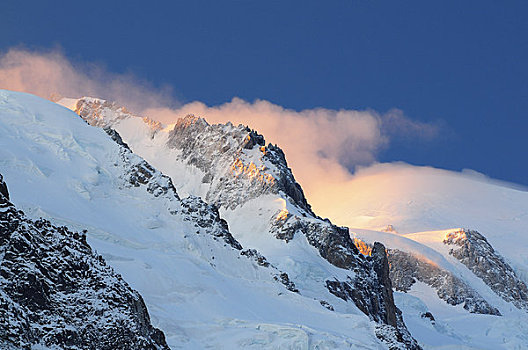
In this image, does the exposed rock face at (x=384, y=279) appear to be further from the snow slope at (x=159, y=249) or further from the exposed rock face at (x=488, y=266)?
the exposed rock face at (x=488, y=266)

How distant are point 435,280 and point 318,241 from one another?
68135 millimetres

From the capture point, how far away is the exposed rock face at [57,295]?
22.3 meters

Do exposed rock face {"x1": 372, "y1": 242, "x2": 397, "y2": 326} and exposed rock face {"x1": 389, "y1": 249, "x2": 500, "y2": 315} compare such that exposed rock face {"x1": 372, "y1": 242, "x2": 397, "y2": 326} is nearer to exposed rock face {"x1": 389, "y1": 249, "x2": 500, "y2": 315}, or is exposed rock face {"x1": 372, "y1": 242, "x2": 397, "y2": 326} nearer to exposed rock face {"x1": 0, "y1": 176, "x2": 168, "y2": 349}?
exposed rock face {"x1": 389, "y1": 249, "x2": 500, "y2": 315}

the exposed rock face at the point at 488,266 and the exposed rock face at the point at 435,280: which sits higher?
the exposed rock face at the point at 488,266

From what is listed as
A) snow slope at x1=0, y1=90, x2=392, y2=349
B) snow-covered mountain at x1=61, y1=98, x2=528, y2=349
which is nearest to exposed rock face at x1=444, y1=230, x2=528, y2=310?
snow-covered mountain at x1=61, y1=98, x2=528, y2=349

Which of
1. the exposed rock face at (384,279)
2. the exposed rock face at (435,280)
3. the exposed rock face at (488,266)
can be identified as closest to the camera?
the exposed rock face at (384,279)

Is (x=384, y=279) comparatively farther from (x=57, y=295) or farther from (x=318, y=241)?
(x=57, y=295)

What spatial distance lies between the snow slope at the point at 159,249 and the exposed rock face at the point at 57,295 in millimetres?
13995

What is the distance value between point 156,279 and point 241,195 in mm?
57067

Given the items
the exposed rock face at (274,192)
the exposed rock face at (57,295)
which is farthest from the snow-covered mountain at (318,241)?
the exposed rock face at (57,295)

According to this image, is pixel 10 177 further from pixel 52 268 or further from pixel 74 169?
pixel 52 268

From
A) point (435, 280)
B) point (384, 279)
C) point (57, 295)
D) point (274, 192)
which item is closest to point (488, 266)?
point (435, 280)

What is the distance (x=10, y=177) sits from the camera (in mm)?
56281

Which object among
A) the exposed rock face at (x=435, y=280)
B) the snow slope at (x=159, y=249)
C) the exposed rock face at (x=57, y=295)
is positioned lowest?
the exposed rock face at (x=57, y=295)
